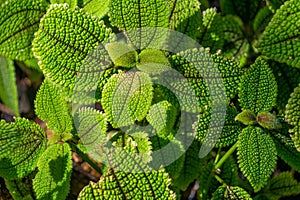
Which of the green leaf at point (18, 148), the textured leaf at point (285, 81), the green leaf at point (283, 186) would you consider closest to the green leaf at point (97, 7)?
the green leaf at point (18, 148)

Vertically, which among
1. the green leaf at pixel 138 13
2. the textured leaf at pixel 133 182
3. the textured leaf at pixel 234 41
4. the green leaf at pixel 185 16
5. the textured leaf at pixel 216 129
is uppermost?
the green leaf at pixel 138 13

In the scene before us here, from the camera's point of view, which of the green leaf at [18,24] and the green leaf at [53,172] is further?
the green leaf at [18,24]

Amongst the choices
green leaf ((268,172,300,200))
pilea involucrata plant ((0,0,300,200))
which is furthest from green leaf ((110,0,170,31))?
green leaf ((268,172,300,200))

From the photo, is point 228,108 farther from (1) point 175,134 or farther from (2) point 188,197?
(2) point 188,197

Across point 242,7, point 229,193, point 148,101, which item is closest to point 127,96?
point 148,101

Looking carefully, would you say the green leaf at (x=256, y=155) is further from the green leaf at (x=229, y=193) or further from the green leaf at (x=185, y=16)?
the green leaf at (x=185, y=16)

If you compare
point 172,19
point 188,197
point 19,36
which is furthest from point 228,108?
point 19,36

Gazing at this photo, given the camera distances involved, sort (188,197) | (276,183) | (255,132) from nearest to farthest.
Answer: (255,132), (276,183), (188,197)
